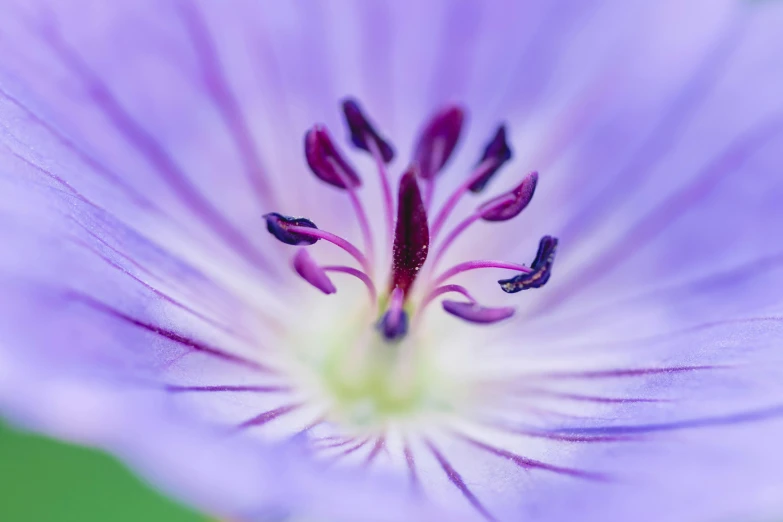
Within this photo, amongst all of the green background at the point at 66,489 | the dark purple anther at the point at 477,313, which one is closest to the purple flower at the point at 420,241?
the dark purple anther at the point at 477,313

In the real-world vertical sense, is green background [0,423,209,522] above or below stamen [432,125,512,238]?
below

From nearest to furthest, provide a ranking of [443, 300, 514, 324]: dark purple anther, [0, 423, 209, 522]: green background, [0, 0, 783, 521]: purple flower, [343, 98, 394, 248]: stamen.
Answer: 1. [0, 0, 783, 521]: purple flower
2. [443, 300, 514, 324]: dark purple anther
3. [343, 98, 394, 248]: stamen
4. [0, 423, 209, 522]: green background

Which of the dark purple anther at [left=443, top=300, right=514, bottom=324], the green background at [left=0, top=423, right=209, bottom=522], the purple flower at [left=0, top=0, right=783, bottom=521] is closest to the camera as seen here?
the purple flower at [left=0, top=0, right=783, bottom=521]

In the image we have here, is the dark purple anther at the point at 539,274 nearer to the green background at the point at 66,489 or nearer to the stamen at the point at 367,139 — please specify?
the stamen at the point at 367,139

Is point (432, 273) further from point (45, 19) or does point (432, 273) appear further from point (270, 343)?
point (45, 19)

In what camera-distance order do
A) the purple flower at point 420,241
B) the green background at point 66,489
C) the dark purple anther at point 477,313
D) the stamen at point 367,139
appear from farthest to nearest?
the green background at point 66,489, the stamen at point 367,139, the dark purple anther at point 477,313, the purple flower at point 420,241

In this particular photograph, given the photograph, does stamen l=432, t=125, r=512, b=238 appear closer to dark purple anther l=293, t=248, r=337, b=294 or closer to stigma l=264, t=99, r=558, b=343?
stigma l=264, t=99, r=558, b=343

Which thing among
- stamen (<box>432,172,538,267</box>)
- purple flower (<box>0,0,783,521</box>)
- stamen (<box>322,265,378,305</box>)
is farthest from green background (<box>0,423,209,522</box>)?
stamen (<box>432,172,538,267</box>)
